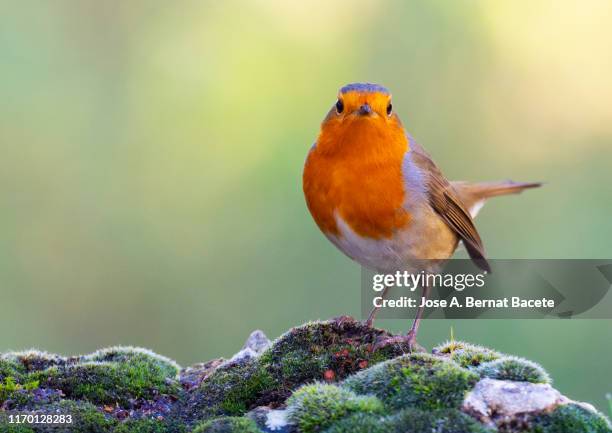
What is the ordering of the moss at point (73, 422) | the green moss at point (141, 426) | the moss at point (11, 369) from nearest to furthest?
the moss at point (73, 422), the green moss at point (141, 426), the moss at point (11, 369)

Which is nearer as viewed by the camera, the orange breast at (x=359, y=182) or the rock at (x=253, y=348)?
the rock at (x=253, y=348)

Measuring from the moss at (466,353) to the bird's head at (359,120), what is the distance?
1188 mm

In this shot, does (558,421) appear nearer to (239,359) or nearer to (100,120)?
(239,359)

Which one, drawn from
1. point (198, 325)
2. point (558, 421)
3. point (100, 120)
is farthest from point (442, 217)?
point (100, 120)

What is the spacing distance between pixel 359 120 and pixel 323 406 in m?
1.89

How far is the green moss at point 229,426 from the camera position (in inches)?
136

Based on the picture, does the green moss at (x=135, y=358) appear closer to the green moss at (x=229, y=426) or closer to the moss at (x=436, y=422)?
the green moss at (x=229, y=426)

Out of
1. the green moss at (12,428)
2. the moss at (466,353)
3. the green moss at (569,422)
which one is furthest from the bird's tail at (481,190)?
the green moss at (12,428)

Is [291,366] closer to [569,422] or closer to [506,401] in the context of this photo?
[506,401]

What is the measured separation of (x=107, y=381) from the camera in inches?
170

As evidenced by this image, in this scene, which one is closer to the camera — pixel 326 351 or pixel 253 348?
pixel 326 351

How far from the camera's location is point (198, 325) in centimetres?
808

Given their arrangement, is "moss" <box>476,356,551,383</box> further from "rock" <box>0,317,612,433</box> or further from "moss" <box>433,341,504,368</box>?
"moss" <box>433,341,504,368</box>

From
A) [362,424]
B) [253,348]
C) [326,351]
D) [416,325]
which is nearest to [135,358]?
[253,348]
